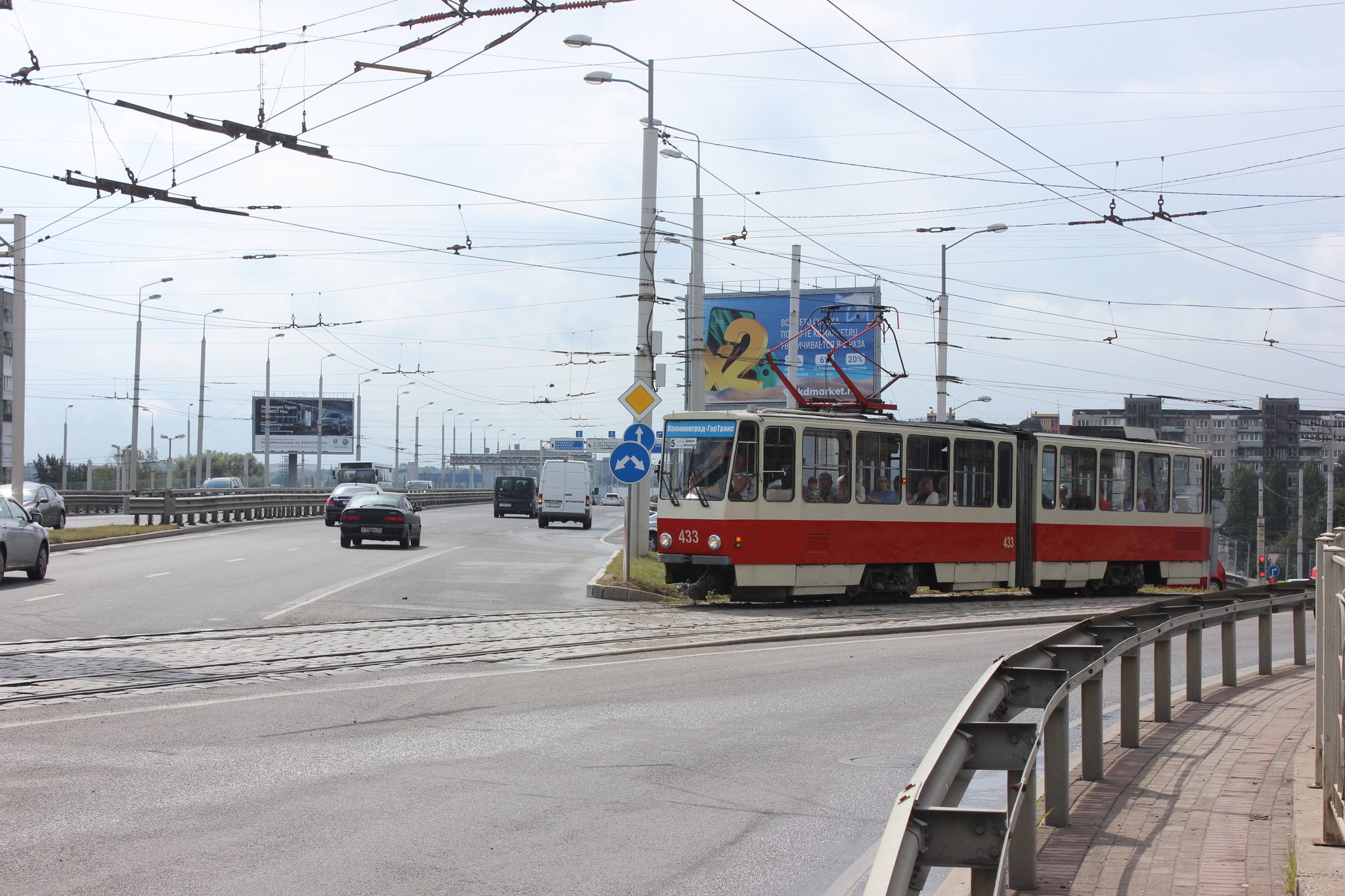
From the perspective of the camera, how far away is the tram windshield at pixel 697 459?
18.9m

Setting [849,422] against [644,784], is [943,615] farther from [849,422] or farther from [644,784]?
[644,784]

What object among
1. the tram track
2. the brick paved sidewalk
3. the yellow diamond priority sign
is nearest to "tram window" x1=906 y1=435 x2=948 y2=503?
the tram track

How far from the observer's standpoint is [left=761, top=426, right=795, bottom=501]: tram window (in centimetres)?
1894

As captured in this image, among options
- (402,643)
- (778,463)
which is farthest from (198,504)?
(402,643)

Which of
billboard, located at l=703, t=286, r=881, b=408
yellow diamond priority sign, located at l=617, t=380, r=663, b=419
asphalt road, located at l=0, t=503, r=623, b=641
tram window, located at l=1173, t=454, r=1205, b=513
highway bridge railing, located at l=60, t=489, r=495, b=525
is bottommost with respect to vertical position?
asphalt road, located at l=0, t=503, r=623, b=641

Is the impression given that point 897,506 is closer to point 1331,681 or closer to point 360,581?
point 360,581

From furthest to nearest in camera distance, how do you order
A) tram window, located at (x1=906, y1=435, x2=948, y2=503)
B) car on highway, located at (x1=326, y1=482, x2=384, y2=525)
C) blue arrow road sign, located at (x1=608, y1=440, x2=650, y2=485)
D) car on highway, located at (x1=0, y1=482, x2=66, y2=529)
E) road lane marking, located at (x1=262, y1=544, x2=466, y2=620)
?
1. car on highway, located at (x1=326, y1=482, x2=384, y2=525)
2. car on highway, located at (x1=0, y1=482, x2=66, y2=529)
3. tram window, located at (x1=906, y1=435, x2=948, y2=503)
4. blue arrow road sign, located at (x1=608, y1=440, x2=650, y2=485)
5. road lane marking, located at (x1=262, y1=544, x2=466, y2=620)

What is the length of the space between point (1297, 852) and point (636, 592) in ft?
49.0

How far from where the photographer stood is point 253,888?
4.89m

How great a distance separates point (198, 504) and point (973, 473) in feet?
95.0

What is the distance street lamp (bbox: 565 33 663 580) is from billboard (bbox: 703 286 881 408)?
35909mm

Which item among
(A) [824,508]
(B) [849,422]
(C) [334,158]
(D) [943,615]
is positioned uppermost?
(C) [334,158]

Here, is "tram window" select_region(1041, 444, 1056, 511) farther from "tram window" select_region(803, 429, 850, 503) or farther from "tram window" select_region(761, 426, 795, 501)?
"tram window" select_region(761, 426, 795, 501)

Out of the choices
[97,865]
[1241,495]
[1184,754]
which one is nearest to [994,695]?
[1184,754]
